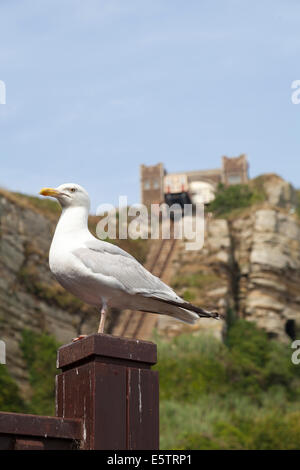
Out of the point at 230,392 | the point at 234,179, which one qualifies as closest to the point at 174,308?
the point at 230,392

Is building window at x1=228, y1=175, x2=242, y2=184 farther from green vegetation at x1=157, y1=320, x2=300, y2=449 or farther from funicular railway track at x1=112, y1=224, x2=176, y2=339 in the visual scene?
green vegetation at x1=157, y1=320, x2=300, y2=449

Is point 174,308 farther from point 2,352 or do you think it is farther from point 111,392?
point 2,352

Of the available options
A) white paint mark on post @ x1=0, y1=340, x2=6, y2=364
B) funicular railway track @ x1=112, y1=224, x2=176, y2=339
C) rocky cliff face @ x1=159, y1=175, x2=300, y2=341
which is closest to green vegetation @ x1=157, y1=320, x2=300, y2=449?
rocky cliff face @ x1=159, y1=175, x2=300, y2=341

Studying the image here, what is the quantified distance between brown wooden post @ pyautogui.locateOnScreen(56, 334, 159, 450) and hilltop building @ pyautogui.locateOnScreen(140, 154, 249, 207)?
58160 millimetres

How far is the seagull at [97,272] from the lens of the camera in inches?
190

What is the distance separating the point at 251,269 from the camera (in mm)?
38750

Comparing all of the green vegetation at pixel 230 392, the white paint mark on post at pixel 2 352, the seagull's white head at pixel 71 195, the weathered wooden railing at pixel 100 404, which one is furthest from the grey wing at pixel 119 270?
the white paint mark on post at pixel 2 352

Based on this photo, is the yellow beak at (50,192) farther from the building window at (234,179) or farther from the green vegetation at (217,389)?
the building window at (234,179)

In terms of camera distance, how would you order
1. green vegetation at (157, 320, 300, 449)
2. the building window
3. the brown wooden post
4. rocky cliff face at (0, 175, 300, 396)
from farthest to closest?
1. the building window
2. rocky cliff face at (0, 175, 300, 396)
3. green vegetation at (157, 320, 300, 449)
4. the brown wooden post

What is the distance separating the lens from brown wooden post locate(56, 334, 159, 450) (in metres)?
3.81

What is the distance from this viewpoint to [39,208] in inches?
1409
